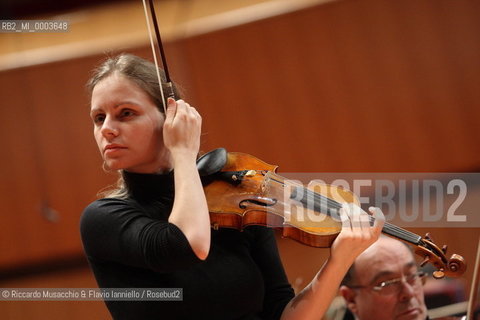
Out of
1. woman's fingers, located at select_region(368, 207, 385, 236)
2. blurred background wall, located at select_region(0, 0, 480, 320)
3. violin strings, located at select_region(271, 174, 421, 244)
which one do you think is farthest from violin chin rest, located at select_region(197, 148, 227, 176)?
blurred background wall, located at select_region(0, 0, 480, 320)

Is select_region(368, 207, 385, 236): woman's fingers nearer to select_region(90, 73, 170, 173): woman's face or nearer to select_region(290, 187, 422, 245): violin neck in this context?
select_region(290, 187, 422, 245): violin neck

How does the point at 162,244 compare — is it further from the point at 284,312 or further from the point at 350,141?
the point at 350,141

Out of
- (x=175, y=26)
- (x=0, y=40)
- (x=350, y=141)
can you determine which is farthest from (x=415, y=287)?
(x=0, y=40)

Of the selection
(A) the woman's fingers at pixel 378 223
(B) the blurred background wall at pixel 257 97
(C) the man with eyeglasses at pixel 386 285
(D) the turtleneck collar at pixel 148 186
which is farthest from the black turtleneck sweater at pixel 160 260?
(B) the blurred background wall at pixel 257 97

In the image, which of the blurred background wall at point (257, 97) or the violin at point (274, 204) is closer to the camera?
the violin at point (274, 204)

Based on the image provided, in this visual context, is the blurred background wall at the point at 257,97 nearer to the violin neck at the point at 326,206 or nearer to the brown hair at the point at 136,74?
the violin neck at the point at 326,206

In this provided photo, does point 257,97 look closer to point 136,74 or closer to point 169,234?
point 136,74

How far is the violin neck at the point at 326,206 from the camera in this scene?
3.74ft

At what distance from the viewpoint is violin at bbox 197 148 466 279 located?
1.08m

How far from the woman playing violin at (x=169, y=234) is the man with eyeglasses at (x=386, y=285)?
0.46 metres

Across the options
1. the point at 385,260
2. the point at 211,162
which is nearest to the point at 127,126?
the point at 211,162

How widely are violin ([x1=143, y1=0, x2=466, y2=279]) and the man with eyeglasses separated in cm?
39

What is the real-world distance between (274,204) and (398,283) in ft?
2.02

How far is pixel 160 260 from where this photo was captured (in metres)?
0.96
